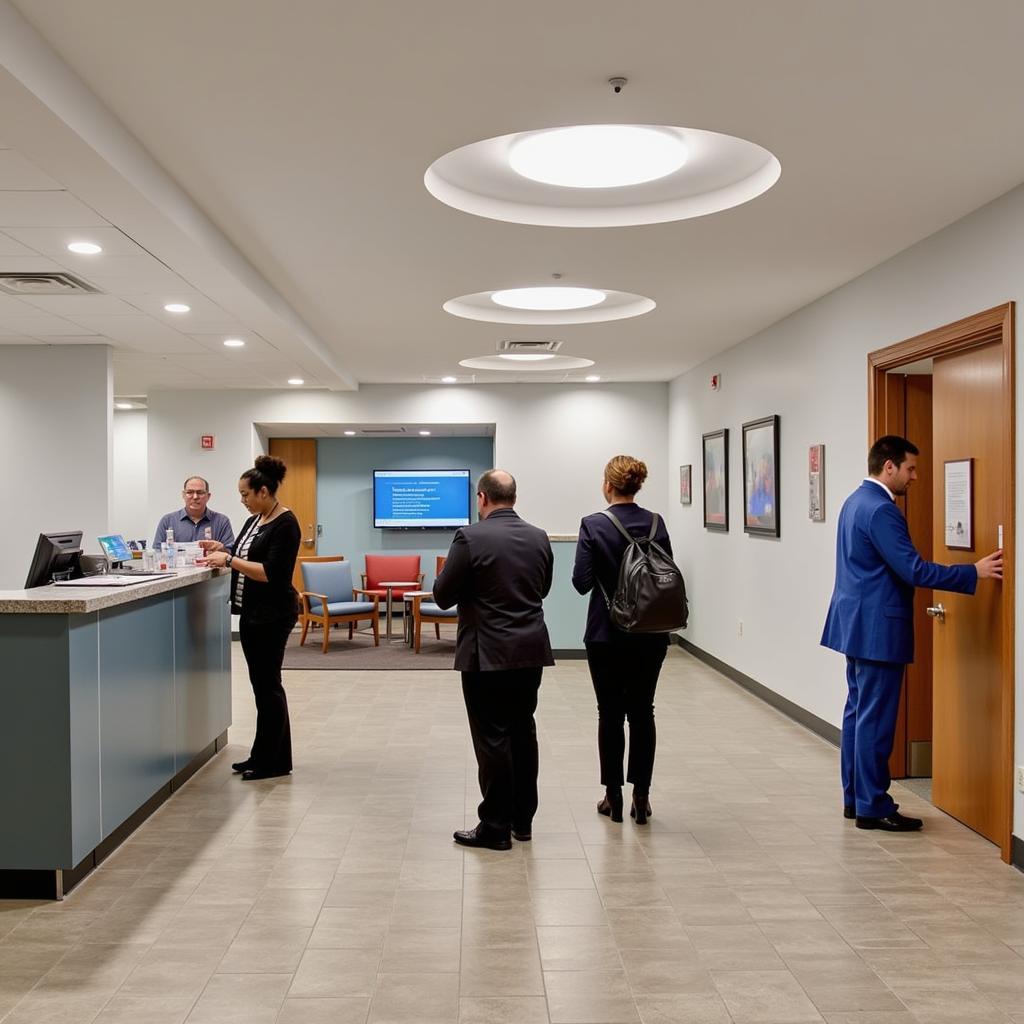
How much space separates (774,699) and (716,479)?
223 centimetres

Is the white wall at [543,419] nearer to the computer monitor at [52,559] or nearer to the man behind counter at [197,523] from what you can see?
the man behind counter at [197,523]

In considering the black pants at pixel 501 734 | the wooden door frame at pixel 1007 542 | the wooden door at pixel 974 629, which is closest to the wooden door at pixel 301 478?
the black pants at pixel 501 734

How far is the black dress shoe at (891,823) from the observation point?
440cm

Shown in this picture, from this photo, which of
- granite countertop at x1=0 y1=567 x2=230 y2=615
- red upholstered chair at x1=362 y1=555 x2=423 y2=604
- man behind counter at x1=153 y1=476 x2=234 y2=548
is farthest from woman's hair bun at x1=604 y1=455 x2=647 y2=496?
red upholstered chair at x1=362 y1=555 x2=423 y2=604

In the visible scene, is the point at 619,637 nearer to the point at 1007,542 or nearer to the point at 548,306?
the point at 1007,542

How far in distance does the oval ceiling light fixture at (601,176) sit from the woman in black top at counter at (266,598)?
68.0 inches

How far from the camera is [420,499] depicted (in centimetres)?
1274

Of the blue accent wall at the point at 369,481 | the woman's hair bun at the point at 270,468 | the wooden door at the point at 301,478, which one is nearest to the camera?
the woman's hair bun at the point at 270,468

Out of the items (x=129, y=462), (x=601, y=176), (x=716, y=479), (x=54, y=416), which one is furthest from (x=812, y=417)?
(x=129, y=462)

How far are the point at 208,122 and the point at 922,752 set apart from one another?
463 centimetres

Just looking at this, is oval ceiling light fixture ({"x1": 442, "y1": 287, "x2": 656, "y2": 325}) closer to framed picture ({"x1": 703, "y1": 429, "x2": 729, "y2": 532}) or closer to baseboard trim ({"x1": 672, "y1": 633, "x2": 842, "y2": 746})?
framed picture ({"x1": 703, "y1": 429, "x2": 729, "y2": 532})

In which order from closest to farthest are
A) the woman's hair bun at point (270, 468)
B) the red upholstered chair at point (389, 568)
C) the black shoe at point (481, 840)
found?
the black shoe at point (481, 840) → the woman's hair bun at point (270, 468) → the red upholstered chair at point (389, 568)

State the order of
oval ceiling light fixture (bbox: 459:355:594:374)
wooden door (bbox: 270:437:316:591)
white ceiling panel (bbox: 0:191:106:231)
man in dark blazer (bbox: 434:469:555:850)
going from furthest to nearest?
wooden door (bbox: 270:437:316:591) → oval ceiling light fixture (bbox: 459:355:594:374) → man in dark blazer (bbox: 434:469:555:850) → white ceiling panel (bbox: 0:191:106:231)

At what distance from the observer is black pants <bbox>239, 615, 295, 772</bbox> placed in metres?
5.13
